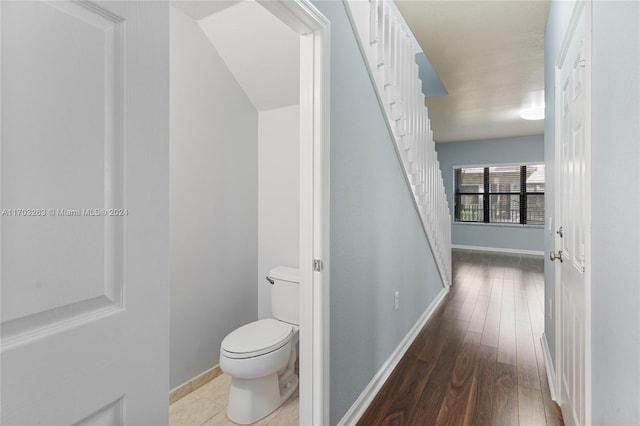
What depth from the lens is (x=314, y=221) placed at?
4.64ft

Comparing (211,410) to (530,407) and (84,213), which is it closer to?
(84,213)

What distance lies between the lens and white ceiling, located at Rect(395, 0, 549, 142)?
2416mm

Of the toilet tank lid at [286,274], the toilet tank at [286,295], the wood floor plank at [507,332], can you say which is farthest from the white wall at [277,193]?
the wood floor plank at [507,332]

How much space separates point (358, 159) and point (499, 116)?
486 centimetres

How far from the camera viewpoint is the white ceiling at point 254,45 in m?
1.89

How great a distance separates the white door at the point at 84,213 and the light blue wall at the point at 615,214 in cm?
105

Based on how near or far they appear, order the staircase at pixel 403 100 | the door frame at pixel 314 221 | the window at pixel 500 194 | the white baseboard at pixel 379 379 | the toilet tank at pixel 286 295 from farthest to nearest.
A: the window at pixel 500 194 → the toilet tank at pixel 286 295 → the staircase at pixel 403 100 → the white baseboard at pixel 379 379 → the door frame at pixel 314 221

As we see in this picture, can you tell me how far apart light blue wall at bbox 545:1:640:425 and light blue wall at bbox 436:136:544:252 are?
22.9ft

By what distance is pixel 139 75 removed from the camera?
0.67 meters

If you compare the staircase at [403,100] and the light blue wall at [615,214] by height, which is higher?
the staircase at [403,100]

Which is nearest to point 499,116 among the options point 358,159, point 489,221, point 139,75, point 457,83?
point 457,83

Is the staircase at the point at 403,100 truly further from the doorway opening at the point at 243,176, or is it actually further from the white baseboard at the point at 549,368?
the white baseboard at the point at 549,368

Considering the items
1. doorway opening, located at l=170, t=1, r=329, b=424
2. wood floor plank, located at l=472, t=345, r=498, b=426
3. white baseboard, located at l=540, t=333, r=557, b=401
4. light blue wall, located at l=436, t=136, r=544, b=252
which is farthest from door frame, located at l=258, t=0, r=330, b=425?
light blue wall, located at l=436, t=136, r=544, b=252

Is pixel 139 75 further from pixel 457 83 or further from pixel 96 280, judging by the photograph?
pixel 457 83
